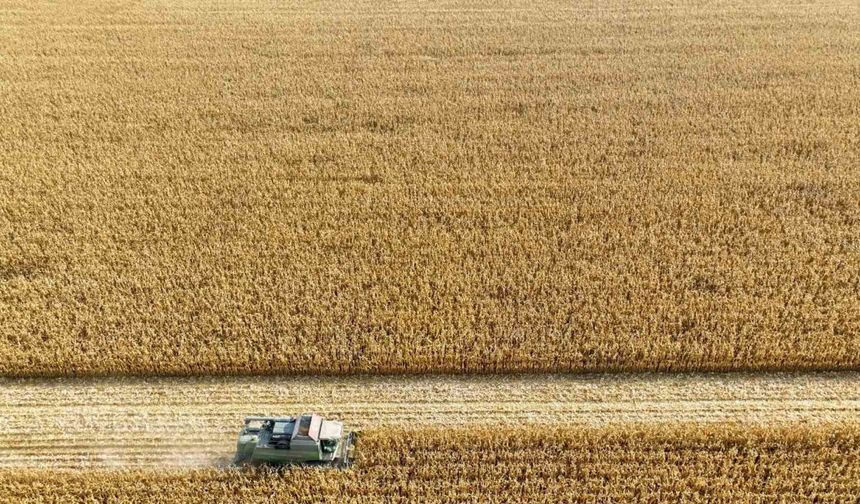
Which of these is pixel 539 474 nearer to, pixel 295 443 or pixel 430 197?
pixel 295 443

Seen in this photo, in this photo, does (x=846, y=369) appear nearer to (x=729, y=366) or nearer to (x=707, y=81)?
(x=729, y=366)

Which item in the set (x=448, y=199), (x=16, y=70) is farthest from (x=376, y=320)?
(x=16, y=70)

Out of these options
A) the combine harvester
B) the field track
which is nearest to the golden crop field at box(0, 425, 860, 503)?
the combine harvester

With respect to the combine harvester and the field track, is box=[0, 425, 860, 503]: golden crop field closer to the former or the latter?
the combine harvester

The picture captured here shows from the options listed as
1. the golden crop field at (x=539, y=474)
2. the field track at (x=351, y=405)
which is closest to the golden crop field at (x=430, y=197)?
the field track at (x=351, y=405)

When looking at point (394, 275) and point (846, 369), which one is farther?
point (394, 275)

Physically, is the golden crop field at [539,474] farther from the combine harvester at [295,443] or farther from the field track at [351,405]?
the field track at [351,405]
